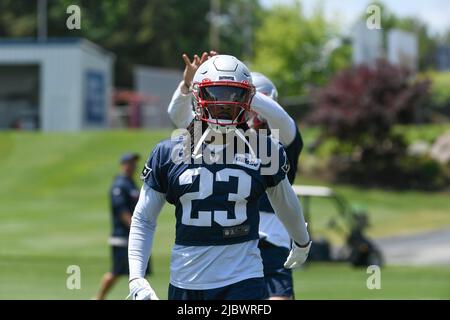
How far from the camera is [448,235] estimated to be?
100 feet

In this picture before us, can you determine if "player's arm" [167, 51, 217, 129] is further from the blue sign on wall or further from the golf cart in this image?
the blue sign on wall

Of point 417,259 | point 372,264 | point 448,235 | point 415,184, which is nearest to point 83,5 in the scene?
point 415,184

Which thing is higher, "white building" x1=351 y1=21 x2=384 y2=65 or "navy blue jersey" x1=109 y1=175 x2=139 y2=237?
"white building" x1=351 y1=21 x2=384 y2=65

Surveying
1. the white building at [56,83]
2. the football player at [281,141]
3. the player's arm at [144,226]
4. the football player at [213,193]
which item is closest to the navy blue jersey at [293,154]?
the football player at [281,141]

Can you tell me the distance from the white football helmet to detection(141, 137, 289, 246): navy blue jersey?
0.58 ft

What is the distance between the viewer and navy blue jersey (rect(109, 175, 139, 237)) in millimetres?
13852

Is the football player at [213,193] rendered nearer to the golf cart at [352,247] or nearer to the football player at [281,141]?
the football player at [281,141]

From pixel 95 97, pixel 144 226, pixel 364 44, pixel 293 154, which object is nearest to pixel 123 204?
pixel 293 154

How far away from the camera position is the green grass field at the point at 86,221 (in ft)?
49.9

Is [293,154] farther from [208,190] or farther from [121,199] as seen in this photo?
[121,199]

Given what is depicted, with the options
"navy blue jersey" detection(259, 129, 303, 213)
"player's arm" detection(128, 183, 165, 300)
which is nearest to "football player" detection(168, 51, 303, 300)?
"navy blue jersey" detection(259, 129, 303, 213)

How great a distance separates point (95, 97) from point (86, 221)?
18.6 metres

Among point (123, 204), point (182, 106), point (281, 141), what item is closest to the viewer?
point (182, 106)

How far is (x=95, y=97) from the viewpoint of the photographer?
48188 millimetres
